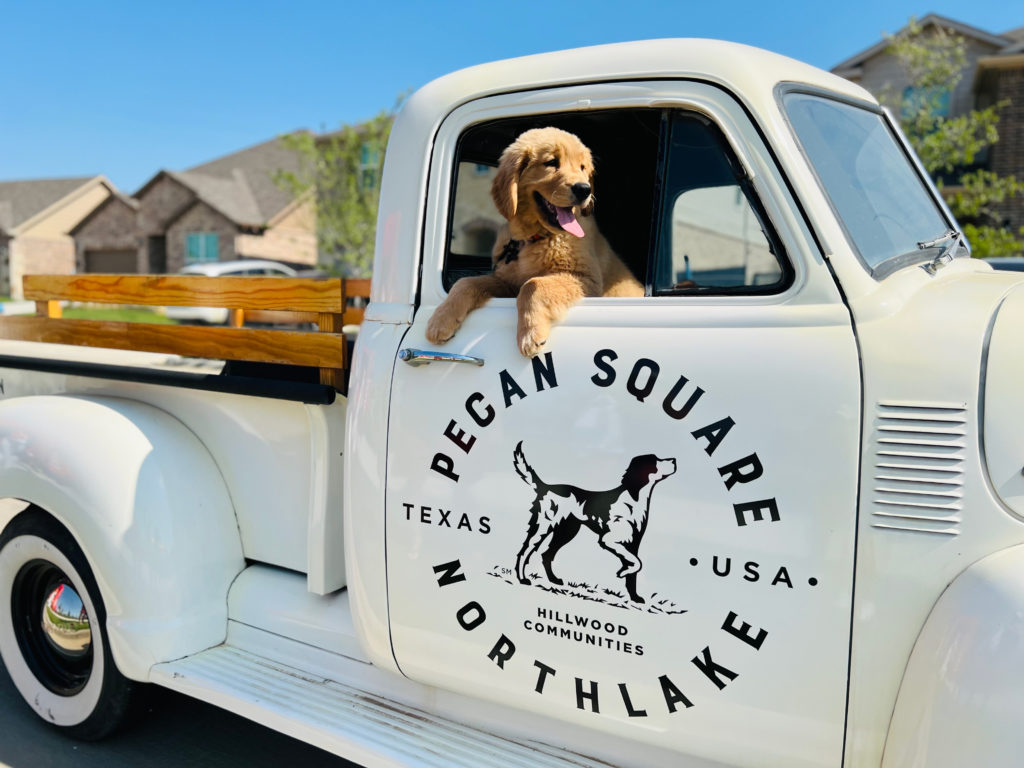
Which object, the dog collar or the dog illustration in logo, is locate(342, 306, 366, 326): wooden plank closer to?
the dog collar

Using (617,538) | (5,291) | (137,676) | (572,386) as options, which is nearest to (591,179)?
(572,386)

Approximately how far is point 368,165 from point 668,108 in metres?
23.1

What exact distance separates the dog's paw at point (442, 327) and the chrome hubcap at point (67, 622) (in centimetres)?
165

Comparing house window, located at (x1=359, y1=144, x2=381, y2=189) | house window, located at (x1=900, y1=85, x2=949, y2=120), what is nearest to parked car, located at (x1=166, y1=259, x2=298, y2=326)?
house window, located at (x1=359, y1=144, x2=381, y2=189)

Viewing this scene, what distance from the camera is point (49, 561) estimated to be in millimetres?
2812

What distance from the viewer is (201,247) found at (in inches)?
1357

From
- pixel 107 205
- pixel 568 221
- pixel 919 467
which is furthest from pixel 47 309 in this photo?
pixel 107 205

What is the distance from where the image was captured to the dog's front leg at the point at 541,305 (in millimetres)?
2002

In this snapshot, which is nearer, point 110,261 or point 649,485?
point 649,485

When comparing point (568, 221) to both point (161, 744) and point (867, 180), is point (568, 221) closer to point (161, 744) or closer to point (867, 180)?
point (867, 180)

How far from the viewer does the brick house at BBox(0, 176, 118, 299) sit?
38.9m

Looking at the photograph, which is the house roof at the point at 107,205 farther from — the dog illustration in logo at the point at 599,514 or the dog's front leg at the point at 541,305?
the dog illustration in logo at the point at 599,514

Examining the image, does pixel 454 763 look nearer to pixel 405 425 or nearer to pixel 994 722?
pixel 405 425

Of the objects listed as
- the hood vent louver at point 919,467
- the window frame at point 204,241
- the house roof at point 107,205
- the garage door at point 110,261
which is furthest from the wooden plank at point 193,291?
the house roof at point 107,205
